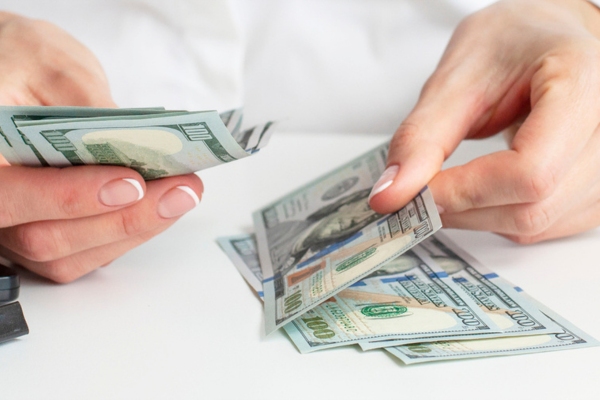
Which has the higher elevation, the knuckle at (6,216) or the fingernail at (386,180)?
the knuckle at (6,216)

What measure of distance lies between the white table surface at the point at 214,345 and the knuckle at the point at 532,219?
0.04 meters

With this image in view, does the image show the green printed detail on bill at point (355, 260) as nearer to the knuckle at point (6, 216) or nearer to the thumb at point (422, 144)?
the thumb at point (422, 144)

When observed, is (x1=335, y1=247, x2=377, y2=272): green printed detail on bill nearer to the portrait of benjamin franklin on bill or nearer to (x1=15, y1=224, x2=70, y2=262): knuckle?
the portrait of benjamin franklin on bill

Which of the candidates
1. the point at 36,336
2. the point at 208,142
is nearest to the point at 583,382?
the point at 208,142

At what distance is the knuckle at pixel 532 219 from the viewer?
2.20 ft

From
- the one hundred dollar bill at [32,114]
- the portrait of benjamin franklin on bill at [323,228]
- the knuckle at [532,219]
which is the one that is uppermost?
the one hundred dollar bill at [32,114]

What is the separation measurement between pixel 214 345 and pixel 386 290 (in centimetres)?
19

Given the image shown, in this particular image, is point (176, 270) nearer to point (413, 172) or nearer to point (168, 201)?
point (168, 201)

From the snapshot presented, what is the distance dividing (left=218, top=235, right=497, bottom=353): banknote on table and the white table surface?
0.02 meters

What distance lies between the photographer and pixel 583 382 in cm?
46

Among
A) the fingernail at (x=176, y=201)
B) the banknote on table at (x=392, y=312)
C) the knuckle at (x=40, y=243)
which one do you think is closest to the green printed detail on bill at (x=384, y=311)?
the banknote on table at (x=392, y=312)

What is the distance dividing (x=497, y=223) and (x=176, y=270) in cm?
37

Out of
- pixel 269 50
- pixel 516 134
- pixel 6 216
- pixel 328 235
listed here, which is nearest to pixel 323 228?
pixel 328 235

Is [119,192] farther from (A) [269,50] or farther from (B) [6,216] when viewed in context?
(A) [269,50]
